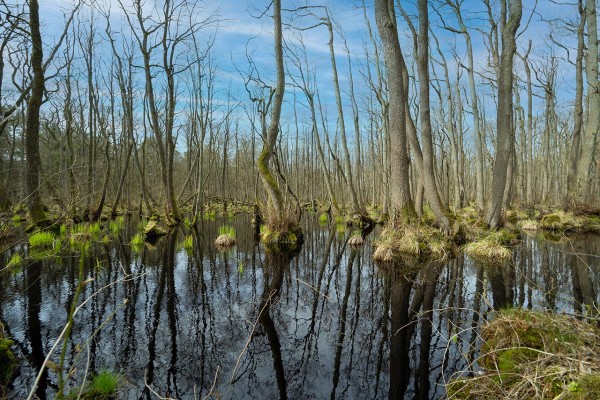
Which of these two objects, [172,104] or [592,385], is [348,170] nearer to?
[172,104]

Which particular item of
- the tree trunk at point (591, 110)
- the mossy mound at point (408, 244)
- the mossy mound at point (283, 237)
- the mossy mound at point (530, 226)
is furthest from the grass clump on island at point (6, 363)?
the tree trunk at point (591, 110)

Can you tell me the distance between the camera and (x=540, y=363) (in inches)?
91.0

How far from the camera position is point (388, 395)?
2.85 metres

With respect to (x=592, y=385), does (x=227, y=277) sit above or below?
below

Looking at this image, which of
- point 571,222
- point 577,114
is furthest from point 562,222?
point 577,114

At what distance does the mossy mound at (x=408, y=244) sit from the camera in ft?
27.3

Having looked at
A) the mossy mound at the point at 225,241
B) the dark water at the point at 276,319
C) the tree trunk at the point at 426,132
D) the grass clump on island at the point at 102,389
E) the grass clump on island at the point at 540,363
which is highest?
the tree trunk at the point at 426,132

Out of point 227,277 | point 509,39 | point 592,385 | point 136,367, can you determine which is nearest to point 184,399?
point 136,367

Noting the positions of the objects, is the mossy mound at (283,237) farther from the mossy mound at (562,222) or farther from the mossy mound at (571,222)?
the mossy mound at (562,222)

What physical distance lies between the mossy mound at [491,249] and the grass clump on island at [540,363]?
5548 millimetres

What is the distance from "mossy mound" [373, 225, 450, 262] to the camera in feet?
27.3

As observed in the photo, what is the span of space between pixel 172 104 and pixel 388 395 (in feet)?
55.4

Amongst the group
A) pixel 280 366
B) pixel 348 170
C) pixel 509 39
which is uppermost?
pixel 509 39

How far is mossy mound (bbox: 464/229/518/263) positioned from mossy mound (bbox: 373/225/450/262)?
0.72 metres
